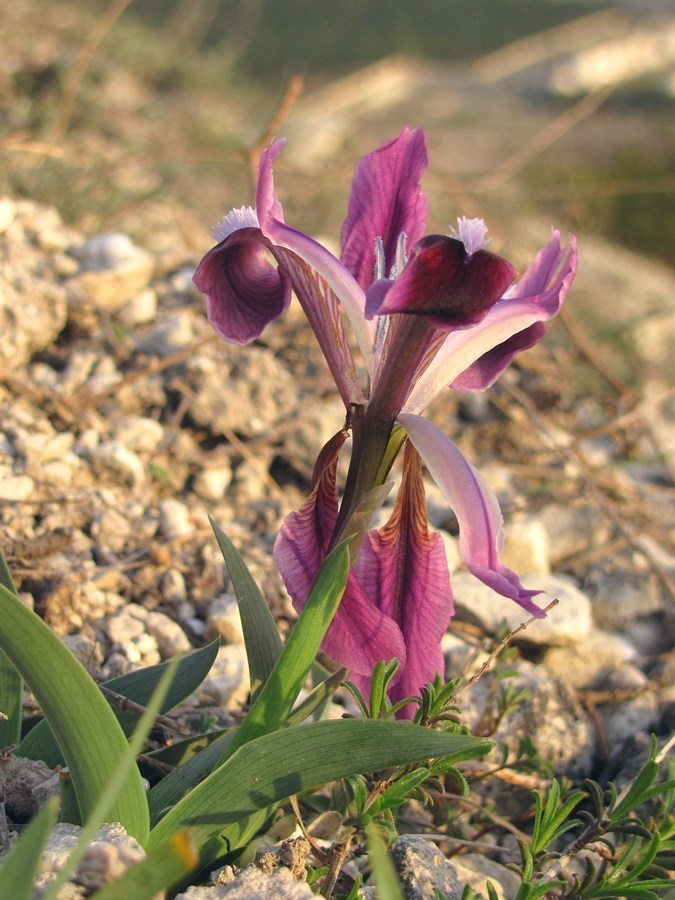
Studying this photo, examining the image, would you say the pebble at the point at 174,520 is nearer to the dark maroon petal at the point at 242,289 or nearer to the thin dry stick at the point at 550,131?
the dark maroon petal at the point at 242,289

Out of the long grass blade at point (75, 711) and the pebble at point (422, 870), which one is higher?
the long grass blade at point (75, 711)

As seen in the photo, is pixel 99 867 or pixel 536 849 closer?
pixel 99 867

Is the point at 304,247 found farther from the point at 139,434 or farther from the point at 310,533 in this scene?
the point at 139,434

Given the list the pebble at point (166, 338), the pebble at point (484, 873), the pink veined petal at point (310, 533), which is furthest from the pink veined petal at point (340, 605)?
the pebble at point (166, 338)

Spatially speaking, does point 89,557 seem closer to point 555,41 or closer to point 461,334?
point 461,334

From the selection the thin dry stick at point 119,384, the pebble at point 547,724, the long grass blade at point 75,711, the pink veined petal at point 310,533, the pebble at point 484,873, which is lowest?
the pebble at point 484,873

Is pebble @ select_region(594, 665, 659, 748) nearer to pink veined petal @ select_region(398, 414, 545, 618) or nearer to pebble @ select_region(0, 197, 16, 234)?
pink veined petal @ select_region(398, 414, 545, 618)

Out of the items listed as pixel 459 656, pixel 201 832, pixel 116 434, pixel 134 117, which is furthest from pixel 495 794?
pixel 134 117
